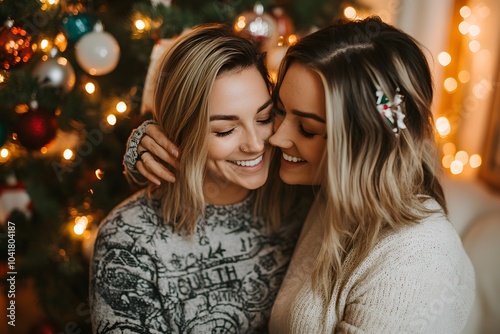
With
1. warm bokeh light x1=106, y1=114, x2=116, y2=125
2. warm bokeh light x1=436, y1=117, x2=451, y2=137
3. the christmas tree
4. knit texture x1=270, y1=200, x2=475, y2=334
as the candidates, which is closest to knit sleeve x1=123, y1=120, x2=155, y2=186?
the christmas tree

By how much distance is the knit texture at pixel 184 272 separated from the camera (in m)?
1.20

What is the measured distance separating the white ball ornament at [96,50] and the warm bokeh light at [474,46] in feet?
5.38

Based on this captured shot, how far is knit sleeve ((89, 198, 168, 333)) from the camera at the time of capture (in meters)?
1.19

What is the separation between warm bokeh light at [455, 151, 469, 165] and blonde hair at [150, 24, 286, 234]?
4.71 ft

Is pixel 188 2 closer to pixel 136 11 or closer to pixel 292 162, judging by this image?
pixel 136 11

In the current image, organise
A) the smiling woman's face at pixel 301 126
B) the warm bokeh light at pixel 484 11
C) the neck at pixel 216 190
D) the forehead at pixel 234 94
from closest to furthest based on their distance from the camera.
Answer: the smiling woman's face at pixel 301 126, the forehead at pixel 234 94, the neck at pixel 216 190, the warm bokeh light at pixel 484 11

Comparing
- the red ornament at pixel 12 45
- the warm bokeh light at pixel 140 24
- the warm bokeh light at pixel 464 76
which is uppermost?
the warm bokeh light at pixel 140 24

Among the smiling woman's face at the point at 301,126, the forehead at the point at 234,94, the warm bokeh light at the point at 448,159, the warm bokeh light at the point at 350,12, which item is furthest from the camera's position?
the warm bokeh light at the point at 448,159

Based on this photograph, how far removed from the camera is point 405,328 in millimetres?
1020

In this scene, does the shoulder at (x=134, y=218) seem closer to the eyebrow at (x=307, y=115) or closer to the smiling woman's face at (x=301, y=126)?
the smiling woman's face at (x=301, y=126)

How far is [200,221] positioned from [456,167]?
59.3 inches

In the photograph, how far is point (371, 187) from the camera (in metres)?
1.11

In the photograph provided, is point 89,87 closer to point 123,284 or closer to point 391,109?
point 123,284

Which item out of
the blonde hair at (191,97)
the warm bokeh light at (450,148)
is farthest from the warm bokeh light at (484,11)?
the blonde hair at (191,97)
